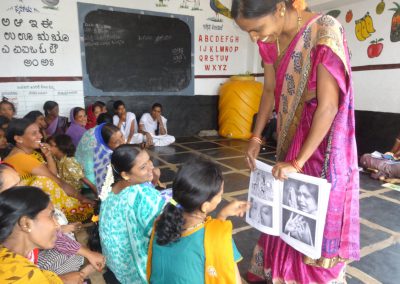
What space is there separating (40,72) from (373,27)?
5662 mm

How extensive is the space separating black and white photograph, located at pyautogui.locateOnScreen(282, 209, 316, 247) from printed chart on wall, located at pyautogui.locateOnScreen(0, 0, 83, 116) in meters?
5.25

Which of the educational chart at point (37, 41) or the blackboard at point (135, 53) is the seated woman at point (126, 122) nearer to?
the blackboard at point (135, 53)

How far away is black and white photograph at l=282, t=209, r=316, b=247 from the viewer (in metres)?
1.31

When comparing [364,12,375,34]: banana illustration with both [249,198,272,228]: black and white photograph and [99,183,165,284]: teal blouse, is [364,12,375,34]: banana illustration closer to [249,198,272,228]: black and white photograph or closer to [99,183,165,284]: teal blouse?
[249,198,272,228]: black and white photograph

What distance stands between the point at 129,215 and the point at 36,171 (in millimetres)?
1159

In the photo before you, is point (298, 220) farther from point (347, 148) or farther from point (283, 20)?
point (283, 20)

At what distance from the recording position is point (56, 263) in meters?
1.73

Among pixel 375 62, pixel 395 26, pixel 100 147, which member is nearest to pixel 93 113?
pixel 100 147

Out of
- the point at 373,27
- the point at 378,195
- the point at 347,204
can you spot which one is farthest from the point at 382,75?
the point at 347,204

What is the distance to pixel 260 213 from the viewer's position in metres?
1.52

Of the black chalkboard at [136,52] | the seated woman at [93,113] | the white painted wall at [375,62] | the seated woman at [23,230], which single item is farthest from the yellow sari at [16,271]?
the black chalkboard at [136,52]

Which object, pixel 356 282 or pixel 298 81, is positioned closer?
pixel 298 81

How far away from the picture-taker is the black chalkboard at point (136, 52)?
5.71 m

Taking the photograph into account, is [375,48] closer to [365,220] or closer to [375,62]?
[375,62]
